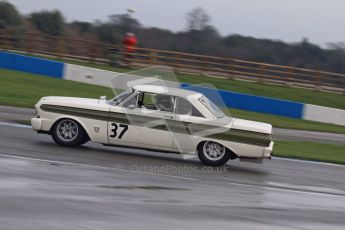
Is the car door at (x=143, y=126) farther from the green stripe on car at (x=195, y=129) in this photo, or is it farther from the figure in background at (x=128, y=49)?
the figure in background at (x=128, y=49)

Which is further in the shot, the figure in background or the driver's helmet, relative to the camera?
the figure in background

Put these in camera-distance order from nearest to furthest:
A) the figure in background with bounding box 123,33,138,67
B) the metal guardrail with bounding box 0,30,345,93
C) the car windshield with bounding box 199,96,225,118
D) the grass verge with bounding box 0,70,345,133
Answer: the car windshield with bounding box 199,96,225,118 < the grass verge with bounding box 0,70,345,133 < the figure in background with bounding box 123,33,138,67 < the metal guardrail with bounding box 0,30,345,93

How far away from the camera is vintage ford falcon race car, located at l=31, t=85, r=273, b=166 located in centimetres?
1218

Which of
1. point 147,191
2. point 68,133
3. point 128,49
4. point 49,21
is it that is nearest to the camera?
point 147,191

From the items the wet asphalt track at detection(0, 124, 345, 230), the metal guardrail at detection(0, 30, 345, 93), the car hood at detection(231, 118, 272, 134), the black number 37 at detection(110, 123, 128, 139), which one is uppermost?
the metal guardrail at detection(0, 30, 345, 93)

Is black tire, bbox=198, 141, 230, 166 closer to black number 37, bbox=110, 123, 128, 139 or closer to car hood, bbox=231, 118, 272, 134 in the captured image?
car hood, bbox=231, 118, 272, 134

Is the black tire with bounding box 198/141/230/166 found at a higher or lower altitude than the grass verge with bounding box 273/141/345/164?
higher

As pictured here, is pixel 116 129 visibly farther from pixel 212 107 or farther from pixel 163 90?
pixel 212 107

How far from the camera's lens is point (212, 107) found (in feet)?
41.7

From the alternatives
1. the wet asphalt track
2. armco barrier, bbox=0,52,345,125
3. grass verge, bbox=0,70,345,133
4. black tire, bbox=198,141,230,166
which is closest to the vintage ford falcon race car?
black tire, bbox=198,141,230,166

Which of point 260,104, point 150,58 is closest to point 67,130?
point 260,104

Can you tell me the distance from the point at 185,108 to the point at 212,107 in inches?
25.2

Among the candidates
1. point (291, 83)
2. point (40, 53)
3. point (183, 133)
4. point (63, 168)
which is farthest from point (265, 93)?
point (63, 168)

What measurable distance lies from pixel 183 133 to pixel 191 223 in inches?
190
